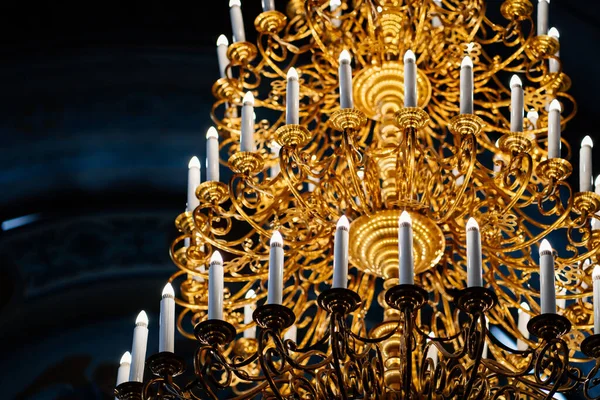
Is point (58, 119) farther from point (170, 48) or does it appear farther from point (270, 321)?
point (270, 321)

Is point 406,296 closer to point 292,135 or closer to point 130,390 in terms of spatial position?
point 292,135

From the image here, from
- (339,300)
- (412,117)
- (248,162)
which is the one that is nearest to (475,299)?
(339,300)

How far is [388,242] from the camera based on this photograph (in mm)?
4051

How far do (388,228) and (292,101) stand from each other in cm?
65

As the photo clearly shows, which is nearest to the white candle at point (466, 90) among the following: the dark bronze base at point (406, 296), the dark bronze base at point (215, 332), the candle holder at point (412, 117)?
the candle holder at point (412, 117)

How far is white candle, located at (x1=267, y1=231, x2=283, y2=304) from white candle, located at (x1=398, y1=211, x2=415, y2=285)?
1.31ft

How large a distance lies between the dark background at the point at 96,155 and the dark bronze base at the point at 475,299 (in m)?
3.15

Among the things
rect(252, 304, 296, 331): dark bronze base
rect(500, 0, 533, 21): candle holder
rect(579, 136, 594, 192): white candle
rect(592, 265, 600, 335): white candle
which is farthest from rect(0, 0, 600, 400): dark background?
rect(252, 304, 296, 331): dark bronze base

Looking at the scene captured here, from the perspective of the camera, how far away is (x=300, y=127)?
3760 mm

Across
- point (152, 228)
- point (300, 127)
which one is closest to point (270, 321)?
point (300, 127)

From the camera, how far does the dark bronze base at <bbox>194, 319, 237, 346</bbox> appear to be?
11.0 feet

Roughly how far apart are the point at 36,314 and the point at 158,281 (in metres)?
0.91

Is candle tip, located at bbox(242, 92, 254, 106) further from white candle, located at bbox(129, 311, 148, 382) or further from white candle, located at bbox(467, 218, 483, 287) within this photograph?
white candle, located at bbox(467, 218, 483, 287)

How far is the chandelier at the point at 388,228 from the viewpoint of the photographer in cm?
331
